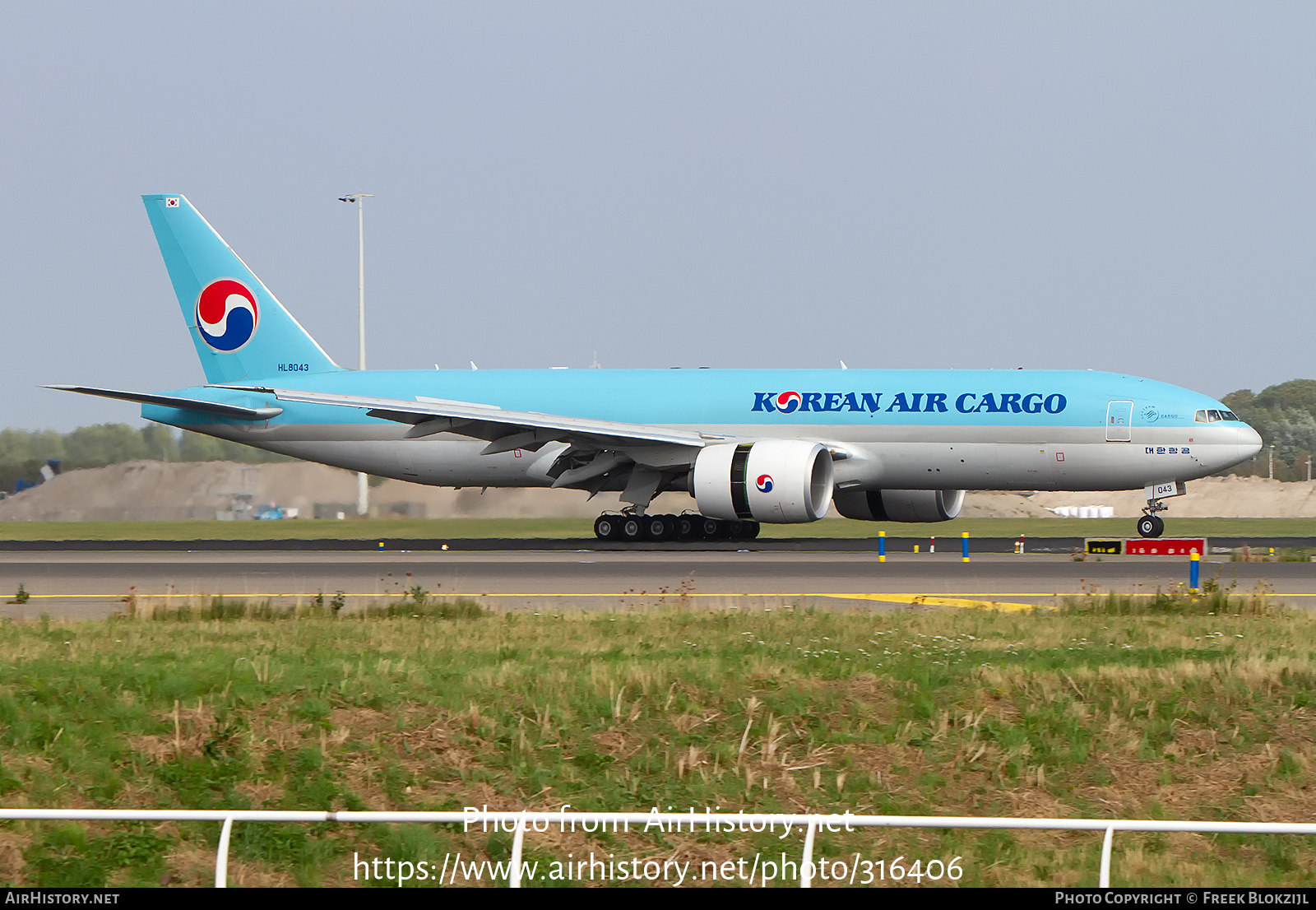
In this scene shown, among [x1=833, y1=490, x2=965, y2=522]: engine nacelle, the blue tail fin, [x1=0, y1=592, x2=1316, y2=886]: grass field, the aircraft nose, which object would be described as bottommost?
[x1=0, y1=592, x2=1316, y2=886]: grass field

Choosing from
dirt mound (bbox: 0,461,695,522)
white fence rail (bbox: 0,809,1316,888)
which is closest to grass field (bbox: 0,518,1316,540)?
dirt mound (bbox: 0,461,695,522)

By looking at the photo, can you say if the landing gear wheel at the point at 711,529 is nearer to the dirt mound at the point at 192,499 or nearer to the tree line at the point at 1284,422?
the dirt mound at the point at 192,499

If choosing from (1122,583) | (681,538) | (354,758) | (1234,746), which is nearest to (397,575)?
(681,538)

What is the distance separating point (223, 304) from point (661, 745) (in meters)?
32.2

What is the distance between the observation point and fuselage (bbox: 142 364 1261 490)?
3453 centimetres

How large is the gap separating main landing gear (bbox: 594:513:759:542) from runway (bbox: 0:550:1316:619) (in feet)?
9.62

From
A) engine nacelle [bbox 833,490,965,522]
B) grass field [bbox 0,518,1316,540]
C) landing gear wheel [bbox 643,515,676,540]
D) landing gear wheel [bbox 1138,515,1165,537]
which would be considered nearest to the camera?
landing gear wheel [bbox 1138,515,1165,537]

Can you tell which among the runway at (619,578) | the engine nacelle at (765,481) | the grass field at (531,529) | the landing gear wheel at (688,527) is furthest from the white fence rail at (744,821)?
the grass field at (531,529)

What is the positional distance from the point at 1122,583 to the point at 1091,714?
11637mm

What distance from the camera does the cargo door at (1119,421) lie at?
34.4 meters

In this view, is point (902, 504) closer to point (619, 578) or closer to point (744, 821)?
point (619, 578)

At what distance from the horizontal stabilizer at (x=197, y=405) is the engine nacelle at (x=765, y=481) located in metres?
13.1

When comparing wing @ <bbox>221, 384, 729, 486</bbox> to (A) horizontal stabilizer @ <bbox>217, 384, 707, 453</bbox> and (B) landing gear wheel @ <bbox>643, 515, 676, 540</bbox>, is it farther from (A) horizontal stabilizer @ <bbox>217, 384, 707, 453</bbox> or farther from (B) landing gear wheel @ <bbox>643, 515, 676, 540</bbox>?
(B) landing gear wheel @ <bbox>643, 515, 676, 540</bbox>

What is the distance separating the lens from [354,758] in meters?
12.9
